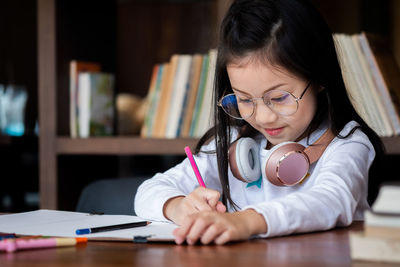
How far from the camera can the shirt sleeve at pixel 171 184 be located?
1.28 metres

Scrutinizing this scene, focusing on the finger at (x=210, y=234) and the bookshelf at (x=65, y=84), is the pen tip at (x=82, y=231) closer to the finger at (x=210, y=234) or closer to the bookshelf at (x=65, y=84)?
the finger at (x=210, y=234)

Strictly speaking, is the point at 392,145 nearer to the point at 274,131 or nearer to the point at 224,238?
the point at 274,131

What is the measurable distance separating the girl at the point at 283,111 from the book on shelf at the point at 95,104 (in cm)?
95

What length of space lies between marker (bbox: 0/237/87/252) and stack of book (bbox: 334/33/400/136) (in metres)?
1.33

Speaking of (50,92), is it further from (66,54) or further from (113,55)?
(113,55)

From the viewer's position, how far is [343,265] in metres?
0.74

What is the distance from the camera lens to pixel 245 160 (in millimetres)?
1292

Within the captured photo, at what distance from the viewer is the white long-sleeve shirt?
3.24 feet

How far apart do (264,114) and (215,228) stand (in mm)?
419

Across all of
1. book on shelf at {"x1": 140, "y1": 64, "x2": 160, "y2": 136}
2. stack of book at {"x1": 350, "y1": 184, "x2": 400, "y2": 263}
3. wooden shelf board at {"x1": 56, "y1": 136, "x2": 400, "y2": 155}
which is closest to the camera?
stack of book at {"x1": 350, "y1": 184, "x2": 400, "y2": 263}

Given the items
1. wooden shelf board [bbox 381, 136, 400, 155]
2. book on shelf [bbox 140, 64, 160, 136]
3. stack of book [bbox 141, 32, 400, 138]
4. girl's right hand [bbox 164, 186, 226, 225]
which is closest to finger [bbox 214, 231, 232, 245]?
girl's right hand [bbox 164, 186, 226, 225]

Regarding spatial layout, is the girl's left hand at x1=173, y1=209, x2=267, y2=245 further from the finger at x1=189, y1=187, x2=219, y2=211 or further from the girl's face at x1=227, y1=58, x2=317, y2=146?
the girl's face at x1=227, y1=58, x2=317, y2=146

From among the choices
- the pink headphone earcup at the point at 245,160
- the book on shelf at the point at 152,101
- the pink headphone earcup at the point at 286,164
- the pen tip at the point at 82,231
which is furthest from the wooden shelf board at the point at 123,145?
the pen tip at the point at 82,231

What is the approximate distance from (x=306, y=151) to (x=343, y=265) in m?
0.64
